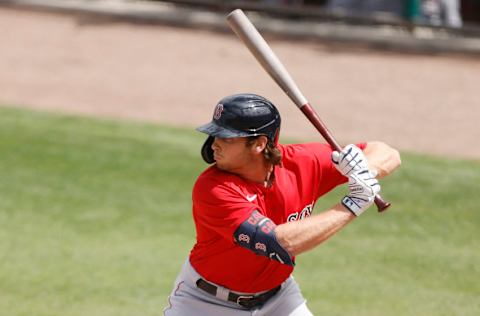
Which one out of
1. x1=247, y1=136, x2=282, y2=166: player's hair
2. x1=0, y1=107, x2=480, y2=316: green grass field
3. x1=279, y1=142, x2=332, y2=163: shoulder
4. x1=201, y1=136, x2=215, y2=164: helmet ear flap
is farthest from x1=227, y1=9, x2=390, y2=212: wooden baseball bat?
x1=0, y1=107, x2=480, y2=316: green grass field

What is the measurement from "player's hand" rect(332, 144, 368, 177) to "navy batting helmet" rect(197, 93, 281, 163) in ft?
1.27

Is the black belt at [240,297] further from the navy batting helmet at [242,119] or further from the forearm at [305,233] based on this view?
the navy batting helmet at [242,119]

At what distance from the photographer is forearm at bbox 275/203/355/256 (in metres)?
4.96

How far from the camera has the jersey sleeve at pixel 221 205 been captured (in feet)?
16.7

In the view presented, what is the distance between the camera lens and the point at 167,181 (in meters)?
10.4

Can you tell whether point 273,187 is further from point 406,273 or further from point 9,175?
point 9,175

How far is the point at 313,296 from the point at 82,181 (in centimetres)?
332

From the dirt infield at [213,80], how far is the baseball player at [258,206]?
6.66m

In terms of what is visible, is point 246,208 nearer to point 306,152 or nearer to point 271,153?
point 271,153

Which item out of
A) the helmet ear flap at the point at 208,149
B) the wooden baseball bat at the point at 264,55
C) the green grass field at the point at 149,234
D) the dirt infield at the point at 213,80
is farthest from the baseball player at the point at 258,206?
the dirt infield at the point at 213,80

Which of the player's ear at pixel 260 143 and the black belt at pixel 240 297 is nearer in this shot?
the player's ear at pixel 260 143

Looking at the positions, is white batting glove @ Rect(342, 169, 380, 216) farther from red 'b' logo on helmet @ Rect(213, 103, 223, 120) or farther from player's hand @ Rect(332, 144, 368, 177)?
red 'b' logo on helmet @ Rect(213, 103, 223, 120)

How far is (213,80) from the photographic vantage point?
47.0 feet

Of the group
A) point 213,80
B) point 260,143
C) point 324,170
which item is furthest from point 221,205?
point 213,80
